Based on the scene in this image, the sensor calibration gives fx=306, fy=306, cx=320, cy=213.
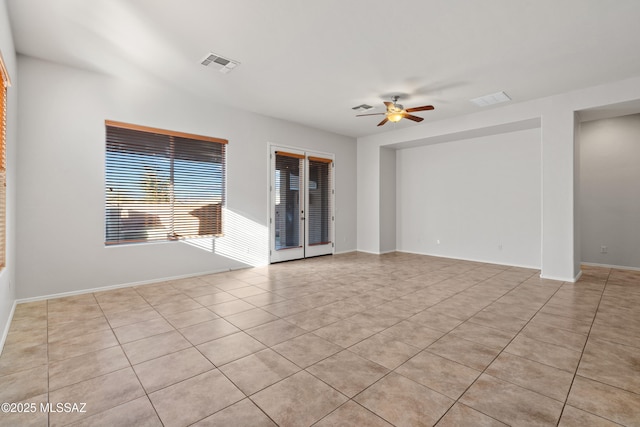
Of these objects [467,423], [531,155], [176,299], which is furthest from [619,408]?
[531,155]

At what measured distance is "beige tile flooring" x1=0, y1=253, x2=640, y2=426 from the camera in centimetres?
183

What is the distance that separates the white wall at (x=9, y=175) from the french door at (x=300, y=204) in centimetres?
373

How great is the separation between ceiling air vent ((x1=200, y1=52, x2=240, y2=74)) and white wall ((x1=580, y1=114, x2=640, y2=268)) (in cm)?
684

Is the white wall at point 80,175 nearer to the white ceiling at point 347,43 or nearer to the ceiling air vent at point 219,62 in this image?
the white ceiling at point 347,43

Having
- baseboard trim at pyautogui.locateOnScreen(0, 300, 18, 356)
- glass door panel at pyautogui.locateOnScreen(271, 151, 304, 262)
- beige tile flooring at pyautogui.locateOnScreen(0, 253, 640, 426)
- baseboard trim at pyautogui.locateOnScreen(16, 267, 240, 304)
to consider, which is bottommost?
beige tile flooring at pyautogui.locateOnScreen(0, 253, 640, 426)

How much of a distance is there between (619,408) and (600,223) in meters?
5.70

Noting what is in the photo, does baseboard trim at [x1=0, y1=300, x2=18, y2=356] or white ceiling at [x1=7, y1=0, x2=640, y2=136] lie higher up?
white ceiling at [x1=7, y1=0, x2=640, y2=136]

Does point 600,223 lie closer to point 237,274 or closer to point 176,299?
point 237,274

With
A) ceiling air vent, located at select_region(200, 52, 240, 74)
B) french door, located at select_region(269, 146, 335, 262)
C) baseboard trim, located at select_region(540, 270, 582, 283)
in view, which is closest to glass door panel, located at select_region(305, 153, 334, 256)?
french door, located at select_region(269, 146, 335, 262)

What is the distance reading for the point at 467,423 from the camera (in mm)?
1722

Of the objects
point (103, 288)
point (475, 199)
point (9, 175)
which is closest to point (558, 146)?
point (475, 199)

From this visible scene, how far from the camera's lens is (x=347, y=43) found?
3.45 m

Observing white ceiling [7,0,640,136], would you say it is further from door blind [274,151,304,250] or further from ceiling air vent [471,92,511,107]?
door blind [274,151,304,250]

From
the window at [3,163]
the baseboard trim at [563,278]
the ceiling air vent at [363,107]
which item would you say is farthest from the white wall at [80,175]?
the baseboard trim at [563,278]
